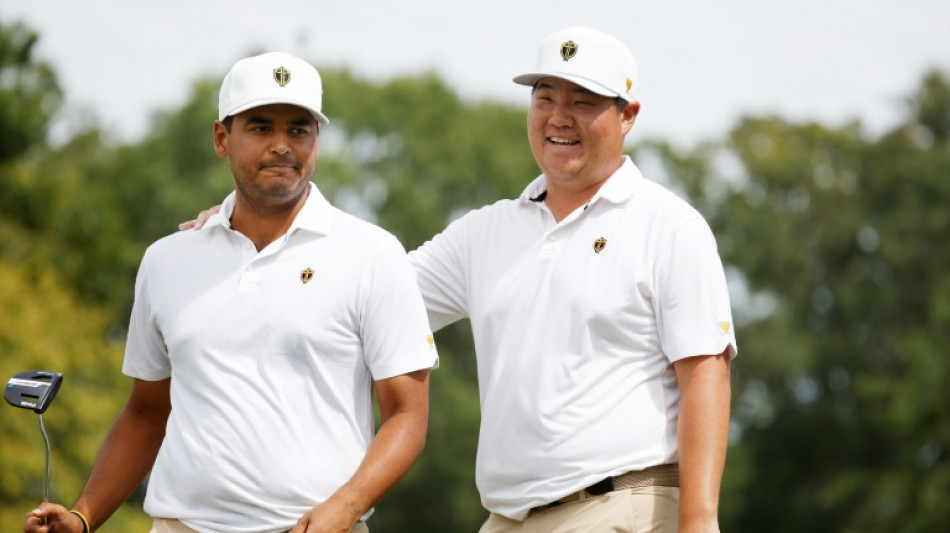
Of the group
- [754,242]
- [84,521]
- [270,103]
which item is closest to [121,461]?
[84,521]

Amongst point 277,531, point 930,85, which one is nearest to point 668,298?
point 277,531

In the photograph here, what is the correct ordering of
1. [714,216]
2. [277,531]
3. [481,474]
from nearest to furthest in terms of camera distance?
[277,531]
[481,474]
[714,216]

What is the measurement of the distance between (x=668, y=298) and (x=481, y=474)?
893 millimetres

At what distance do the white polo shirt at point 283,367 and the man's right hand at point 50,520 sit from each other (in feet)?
0.93

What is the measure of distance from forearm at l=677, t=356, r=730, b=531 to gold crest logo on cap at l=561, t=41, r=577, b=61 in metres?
1.12

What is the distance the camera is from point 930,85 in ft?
136

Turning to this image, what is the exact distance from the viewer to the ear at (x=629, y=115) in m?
6.00

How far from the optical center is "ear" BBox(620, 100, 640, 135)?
19.7 feet

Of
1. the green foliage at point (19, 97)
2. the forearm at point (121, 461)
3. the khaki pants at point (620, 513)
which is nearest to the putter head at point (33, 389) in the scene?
the forearm at point (121, 461)

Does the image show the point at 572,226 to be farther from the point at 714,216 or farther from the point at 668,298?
the point at 714,216

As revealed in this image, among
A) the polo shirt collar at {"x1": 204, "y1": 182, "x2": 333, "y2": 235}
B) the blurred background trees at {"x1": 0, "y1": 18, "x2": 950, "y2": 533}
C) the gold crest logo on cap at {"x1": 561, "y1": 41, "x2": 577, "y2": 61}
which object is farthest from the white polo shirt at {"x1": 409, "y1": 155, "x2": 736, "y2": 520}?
the blurred background trees at {"x1": 0, "y1": 18, "x2": 950, "y2": 533}

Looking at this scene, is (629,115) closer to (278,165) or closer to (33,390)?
(278,165)

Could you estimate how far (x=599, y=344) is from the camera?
564 centimetres

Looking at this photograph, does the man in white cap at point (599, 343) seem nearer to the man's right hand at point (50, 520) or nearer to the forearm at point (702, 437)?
the forearm at point (702, 437)
